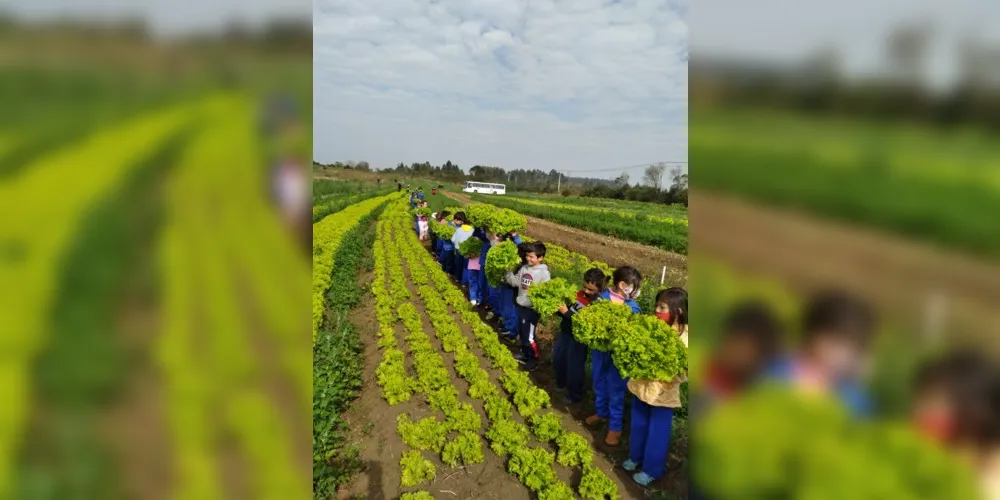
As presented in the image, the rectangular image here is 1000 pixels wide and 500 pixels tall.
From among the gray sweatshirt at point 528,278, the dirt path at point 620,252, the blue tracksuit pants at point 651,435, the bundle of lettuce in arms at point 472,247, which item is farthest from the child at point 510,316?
the dirt path at point 620,252

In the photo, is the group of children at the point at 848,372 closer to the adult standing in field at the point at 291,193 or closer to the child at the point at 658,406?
the adult standing in field at the point at 291,193

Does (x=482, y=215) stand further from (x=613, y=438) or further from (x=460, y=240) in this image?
(x=613, y=438)

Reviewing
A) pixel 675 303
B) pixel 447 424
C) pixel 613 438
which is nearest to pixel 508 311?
pixel 447 424

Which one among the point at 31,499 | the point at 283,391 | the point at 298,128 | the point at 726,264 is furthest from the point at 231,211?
the point at 726,264

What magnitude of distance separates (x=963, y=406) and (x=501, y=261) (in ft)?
22.6

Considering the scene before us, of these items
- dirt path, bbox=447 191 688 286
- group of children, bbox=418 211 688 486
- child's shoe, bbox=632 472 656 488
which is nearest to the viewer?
group of children, bbox=418 211 688 486

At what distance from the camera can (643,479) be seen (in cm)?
446

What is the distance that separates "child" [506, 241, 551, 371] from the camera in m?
6.59

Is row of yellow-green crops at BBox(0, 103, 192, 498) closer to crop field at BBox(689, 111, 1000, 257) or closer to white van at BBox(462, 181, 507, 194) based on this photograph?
crop field at BBox(689, 111, 1000, 257)

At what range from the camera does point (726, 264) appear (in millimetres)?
641

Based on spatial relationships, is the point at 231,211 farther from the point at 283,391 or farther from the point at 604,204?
the point at 604,204

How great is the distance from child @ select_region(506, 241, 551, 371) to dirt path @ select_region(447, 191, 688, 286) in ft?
19.3

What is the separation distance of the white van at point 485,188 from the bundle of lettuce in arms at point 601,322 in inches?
2227

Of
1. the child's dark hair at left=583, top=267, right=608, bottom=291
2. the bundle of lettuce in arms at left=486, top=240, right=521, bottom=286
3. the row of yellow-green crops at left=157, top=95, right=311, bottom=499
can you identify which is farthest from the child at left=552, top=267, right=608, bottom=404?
the row of yellow-green crops at left=157, top=95, right=311, bottom=499
